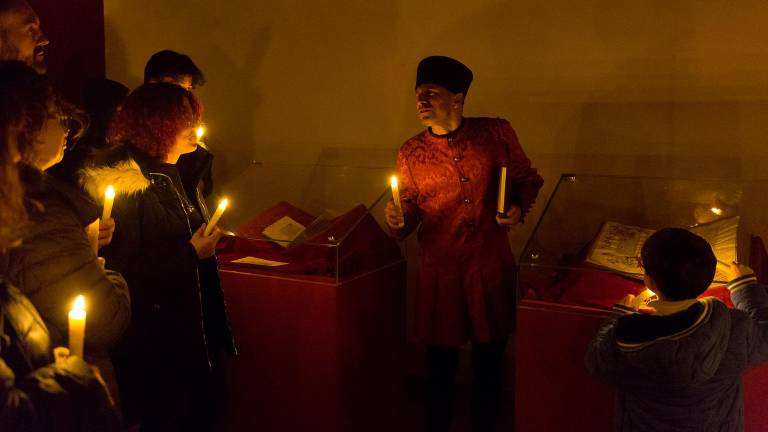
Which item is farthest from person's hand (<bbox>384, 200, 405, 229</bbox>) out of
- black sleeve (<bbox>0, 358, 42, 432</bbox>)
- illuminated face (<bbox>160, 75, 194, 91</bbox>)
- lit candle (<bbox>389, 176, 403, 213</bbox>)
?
black sleeve (<bbox>0, 358, 42, 432</bbox>)

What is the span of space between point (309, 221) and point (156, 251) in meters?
1.25

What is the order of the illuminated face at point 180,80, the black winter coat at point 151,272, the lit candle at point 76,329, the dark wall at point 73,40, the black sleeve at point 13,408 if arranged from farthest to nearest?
the dark wall at point 73,40 < the illuminated face at point 180,80 < the black winter coat at point 151,272 < the lit candle at point 76,329 < the black sleeve at point 13,408

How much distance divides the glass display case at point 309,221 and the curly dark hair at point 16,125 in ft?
4.92

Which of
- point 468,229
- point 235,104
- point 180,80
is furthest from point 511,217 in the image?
point 235,104

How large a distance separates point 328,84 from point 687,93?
6.27 ft

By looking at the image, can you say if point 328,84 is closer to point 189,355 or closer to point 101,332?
point 189,355

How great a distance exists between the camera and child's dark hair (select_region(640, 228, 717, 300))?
1.83 m

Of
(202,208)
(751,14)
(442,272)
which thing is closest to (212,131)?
(202,208)

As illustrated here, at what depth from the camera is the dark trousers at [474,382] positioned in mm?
2941

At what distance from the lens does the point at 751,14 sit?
3174 mm

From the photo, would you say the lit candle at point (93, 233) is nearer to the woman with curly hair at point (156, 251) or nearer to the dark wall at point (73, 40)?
the woman with curly hair at point (156, 251)

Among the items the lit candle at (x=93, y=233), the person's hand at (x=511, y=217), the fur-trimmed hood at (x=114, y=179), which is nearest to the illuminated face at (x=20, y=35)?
the fur-trimmed hood at (x=114, y=179)

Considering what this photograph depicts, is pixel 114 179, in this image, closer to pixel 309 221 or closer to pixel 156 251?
pixel 156 251

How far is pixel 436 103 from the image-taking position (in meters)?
2.80
